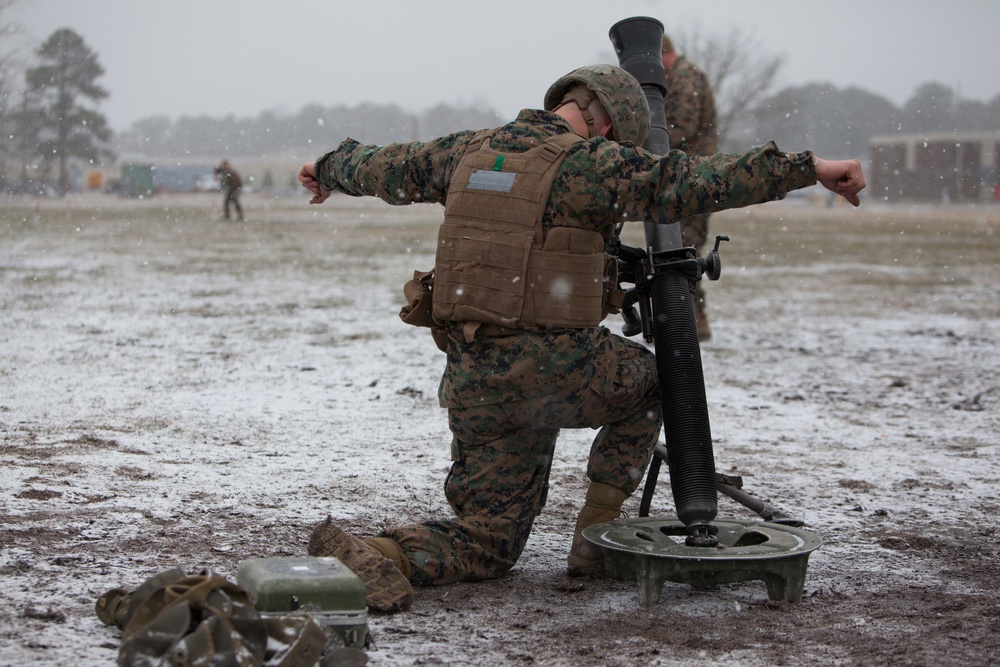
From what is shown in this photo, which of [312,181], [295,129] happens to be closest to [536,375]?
[312,181]

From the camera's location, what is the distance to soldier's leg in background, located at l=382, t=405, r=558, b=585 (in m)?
3.64

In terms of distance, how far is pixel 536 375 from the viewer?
11.7ft

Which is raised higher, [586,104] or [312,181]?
[586,104]

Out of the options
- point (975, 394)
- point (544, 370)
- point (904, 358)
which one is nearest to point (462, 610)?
point (544, 370)

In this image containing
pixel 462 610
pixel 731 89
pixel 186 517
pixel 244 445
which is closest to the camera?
pixel 462 610

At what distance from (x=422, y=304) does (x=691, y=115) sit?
15.8 ft

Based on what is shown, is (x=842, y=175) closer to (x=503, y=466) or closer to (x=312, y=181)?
(x=503, y=466)

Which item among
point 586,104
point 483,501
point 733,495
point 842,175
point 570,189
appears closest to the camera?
point 842,175

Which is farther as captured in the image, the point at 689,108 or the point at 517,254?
the point at 689,108

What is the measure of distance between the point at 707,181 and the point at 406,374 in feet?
14.3

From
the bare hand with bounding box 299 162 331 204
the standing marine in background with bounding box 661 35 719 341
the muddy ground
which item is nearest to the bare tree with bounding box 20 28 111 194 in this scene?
the muddy ground

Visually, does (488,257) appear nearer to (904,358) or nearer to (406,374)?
(406,374)

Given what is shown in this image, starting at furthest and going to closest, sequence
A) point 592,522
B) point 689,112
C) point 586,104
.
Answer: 1. point 689,112
2. point 592,522
3. point 586,104

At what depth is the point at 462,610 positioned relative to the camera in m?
3.44
